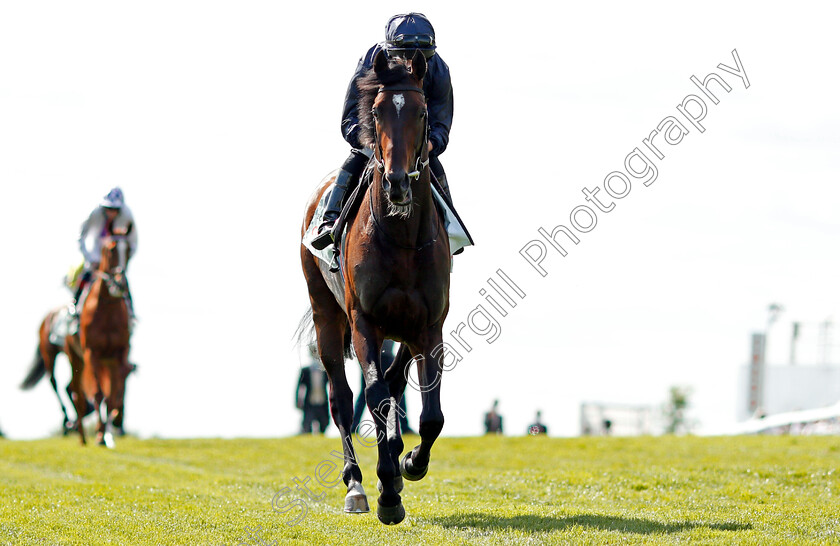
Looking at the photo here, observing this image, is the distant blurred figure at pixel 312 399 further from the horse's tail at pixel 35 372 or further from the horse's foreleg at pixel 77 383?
the horse's tail at pixel 35 372

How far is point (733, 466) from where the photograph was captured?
13.5 m

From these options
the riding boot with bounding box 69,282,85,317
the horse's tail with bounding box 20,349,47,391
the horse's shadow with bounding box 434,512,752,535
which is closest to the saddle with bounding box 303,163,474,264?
the horse's shadow with bounding box 434,512,752,535

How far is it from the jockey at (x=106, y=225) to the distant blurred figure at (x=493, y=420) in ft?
39.3

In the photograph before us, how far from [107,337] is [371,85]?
1282 cm

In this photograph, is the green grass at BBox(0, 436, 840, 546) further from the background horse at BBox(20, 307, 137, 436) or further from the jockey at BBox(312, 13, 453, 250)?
the background horse at BBox(20, 307, 137, 436)

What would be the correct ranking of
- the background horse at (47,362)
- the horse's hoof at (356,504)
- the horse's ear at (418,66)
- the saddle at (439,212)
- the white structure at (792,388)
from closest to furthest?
the horse's ear at (418,66), the saddle at (439,212), the horse's hoof at (356,504), the background horse at (47,362), the white structure at (792,388)

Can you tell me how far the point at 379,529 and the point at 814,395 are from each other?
38.6 metres

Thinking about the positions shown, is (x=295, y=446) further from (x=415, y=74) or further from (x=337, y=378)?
(x=415, y=74)

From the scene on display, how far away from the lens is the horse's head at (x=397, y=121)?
7434mm

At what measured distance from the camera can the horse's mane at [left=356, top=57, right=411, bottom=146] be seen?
7.92m

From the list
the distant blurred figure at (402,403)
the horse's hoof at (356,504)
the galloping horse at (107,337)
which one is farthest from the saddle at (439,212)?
the galloping horse at (107,337)

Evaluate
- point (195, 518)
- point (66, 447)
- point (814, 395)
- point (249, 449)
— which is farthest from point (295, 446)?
point (814, 395)

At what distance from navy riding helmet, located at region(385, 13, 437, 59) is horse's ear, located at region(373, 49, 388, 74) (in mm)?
622

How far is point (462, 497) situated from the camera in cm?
1088
